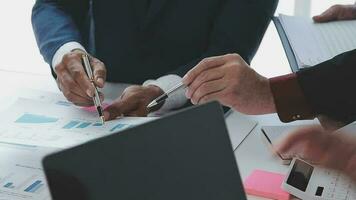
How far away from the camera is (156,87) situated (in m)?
1.25

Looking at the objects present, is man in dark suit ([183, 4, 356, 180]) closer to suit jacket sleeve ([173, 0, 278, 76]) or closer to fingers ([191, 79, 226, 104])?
fingers ([191, 79, 226, 104])

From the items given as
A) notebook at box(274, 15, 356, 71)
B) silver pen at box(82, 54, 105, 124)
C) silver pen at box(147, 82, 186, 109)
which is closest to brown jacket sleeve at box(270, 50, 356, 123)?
notebook at box(274, 15, 356, 71)

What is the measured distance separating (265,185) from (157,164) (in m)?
0.40

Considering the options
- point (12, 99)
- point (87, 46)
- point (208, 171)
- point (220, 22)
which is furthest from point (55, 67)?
point (208, 171)

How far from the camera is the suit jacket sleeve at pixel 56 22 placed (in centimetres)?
138

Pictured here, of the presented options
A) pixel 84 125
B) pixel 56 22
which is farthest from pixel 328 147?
pixel 56 22

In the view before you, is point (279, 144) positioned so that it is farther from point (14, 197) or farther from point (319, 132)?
point (14, 197)

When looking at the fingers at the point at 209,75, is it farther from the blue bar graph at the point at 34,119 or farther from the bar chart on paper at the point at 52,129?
the blue bar graph at the point at 34,119

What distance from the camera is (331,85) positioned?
1.03 meters

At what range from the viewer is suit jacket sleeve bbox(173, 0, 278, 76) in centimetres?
132

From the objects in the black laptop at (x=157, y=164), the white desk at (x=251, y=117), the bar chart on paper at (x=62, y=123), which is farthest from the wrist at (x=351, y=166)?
the bar chart on paper at (x=62, y=123)

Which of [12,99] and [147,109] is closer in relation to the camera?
[147,109]

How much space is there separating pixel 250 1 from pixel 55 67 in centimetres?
50

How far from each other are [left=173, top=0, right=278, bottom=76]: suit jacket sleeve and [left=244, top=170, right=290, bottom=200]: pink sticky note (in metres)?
0.40
